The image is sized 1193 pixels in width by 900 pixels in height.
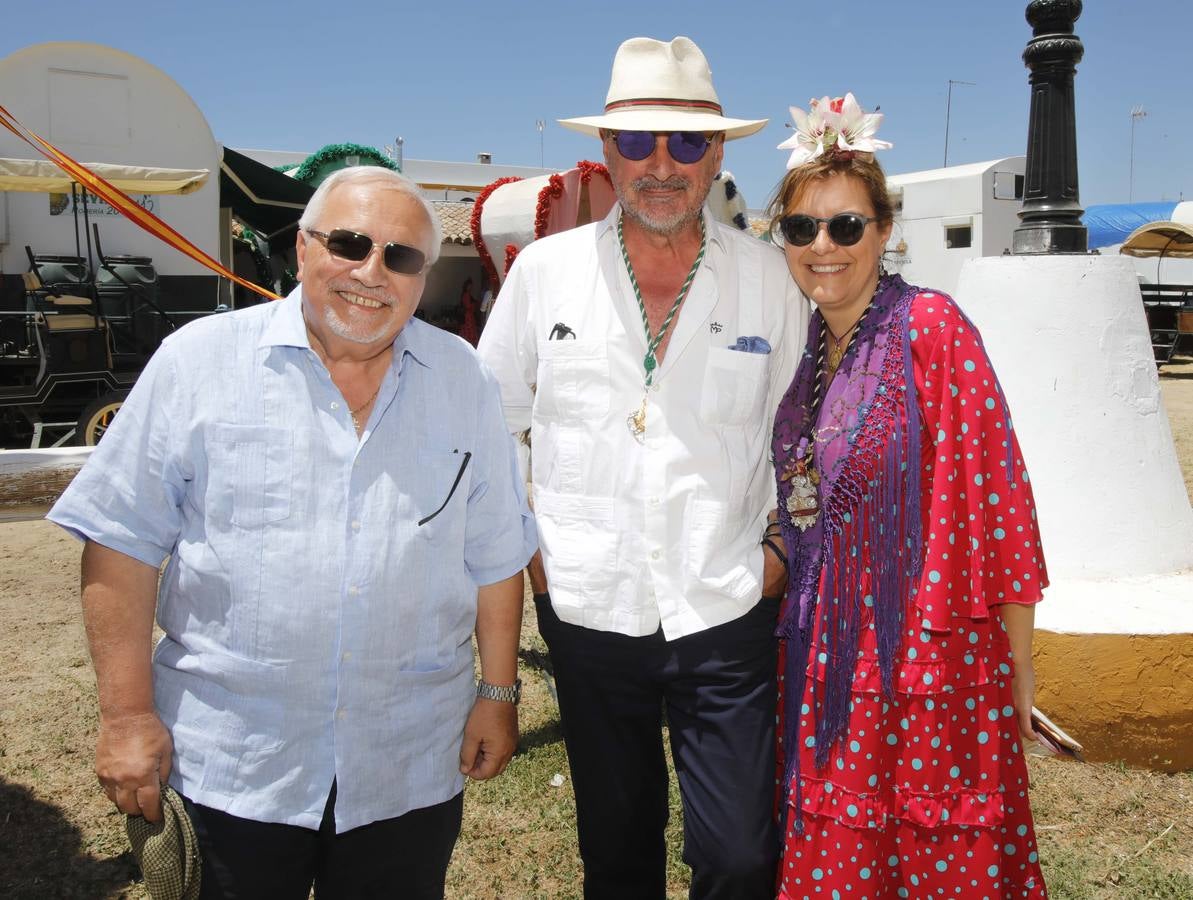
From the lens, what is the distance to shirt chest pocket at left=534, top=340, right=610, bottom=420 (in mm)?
2271

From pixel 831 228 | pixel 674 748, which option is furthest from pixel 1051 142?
pixel 674 748

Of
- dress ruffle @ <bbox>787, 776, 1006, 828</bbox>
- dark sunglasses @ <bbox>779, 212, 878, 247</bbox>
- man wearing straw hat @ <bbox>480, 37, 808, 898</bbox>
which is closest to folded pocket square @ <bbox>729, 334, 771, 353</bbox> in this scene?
man wearing straw hat @ <bbox>480, 37, 808, 898</bbox>

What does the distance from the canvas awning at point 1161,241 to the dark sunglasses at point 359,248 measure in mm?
21472

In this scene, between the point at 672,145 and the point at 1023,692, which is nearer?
the point at 1023,692

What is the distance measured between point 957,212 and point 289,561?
57.5 ft

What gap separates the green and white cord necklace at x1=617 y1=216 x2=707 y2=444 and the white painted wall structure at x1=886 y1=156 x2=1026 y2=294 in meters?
14.7

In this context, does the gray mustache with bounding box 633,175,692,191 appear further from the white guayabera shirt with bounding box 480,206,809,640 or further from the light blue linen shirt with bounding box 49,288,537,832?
the light blue linen shirt with bounding box 49,288,537,832

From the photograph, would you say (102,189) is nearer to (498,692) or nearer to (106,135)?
(106,135)

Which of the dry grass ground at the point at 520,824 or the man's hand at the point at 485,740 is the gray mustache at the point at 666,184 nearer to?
the man's hand at the point at 485,740

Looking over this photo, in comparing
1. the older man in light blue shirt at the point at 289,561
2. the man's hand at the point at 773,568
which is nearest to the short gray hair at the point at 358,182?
the older man in light blue shirt at the point at 289,561

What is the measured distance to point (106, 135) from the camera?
1016 cm

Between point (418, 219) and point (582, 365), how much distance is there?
22.4 inches

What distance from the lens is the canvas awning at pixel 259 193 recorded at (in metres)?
11.5

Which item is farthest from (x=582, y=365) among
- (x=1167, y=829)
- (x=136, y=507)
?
(x=1167, y=829)
